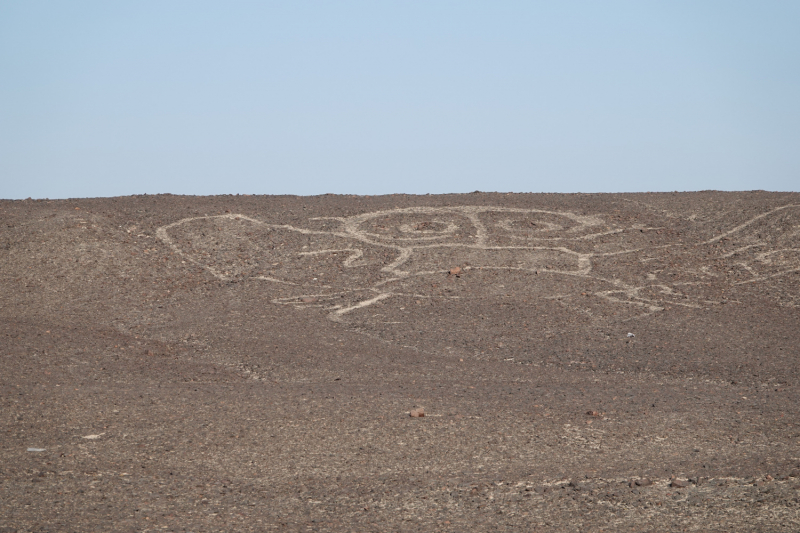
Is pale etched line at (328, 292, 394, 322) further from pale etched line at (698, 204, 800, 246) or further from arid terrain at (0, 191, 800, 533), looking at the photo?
pale etched line at (698, 204, 800, 246)

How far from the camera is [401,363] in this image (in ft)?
28.5

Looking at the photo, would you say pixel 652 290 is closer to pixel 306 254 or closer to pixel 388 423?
pixel 306 254

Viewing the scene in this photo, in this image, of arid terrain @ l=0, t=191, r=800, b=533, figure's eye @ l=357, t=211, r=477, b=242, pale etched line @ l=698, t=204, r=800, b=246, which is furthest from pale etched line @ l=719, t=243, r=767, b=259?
figure's eye @ l=357, t=211, r=477, b=242

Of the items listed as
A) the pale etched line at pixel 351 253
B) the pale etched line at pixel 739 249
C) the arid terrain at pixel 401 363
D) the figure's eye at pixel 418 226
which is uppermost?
the figure's eye at pixel 418 226

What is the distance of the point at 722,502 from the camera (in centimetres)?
476

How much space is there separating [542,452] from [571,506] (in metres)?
1.05

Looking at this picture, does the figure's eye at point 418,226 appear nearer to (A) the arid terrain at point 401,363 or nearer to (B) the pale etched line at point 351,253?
(A) the arid terrain at point 401,363

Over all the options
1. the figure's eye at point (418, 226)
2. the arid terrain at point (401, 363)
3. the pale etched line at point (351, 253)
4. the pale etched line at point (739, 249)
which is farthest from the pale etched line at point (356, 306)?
the pale etched line at point (739, 249)

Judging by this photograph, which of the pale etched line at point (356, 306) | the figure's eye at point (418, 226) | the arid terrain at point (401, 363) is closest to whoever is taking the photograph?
the arid terrain at point (401, 363)

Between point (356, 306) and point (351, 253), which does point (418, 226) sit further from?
point (356, 306)

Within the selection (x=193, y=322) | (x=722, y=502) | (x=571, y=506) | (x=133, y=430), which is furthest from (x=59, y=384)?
(x=722, y=502)

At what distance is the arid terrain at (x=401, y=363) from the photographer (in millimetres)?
4902

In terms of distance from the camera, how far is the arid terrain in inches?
193

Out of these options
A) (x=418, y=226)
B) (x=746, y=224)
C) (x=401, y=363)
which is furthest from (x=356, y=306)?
(x=746, y=224)
